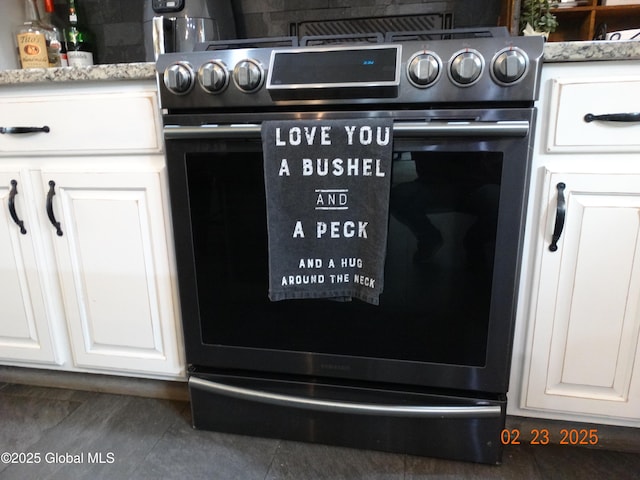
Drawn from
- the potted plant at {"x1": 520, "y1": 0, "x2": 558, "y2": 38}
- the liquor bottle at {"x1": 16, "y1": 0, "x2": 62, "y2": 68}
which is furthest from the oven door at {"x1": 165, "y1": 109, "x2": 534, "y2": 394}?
the liquor bottle at {"x1": 16, "y1": 0, "x2": 62, "y2": 68}

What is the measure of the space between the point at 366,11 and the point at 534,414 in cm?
123

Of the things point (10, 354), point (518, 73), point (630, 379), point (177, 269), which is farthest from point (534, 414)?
point (10, 354)

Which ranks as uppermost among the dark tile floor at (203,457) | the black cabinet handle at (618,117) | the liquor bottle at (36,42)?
the liquor bottle at (36,42)

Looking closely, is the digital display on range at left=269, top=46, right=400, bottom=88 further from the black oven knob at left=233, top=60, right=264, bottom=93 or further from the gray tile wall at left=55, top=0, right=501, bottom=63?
the gray tile wall at left=55, top=0, right=501, bottom=63

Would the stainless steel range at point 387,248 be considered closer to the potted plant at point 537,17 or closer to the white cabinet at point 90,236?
the white cabinet at point 90,236

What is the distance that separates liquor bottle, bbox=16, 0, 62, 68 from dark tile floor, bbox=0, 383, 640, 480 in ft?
3.44

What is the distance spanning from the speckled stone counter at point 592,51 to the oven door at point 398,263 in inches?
4.6

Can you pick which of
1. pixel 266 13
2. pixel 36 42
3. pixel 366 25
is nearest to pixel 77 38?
pixel 36 42

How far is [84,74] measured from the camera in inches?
39.8

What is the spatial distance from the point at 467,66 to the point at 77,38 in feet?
4.49

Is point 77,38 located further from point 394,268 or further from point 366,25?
point 394,268

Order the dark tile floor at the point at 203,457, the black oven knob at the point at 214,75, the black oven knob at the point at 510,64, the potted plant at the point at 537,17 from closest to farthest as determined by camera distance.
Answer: the black oven knob at the point at 510,64 < the black oven knob at the point at 214,75 < the dark tile floor at the point at 203,457 < the potted plant at the point at 537,17

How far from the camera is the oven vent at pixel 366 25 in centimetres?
133

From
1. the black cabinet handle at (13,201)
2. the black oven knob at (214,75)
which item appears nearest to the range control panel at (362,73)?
the black oven knob at (214,75)
